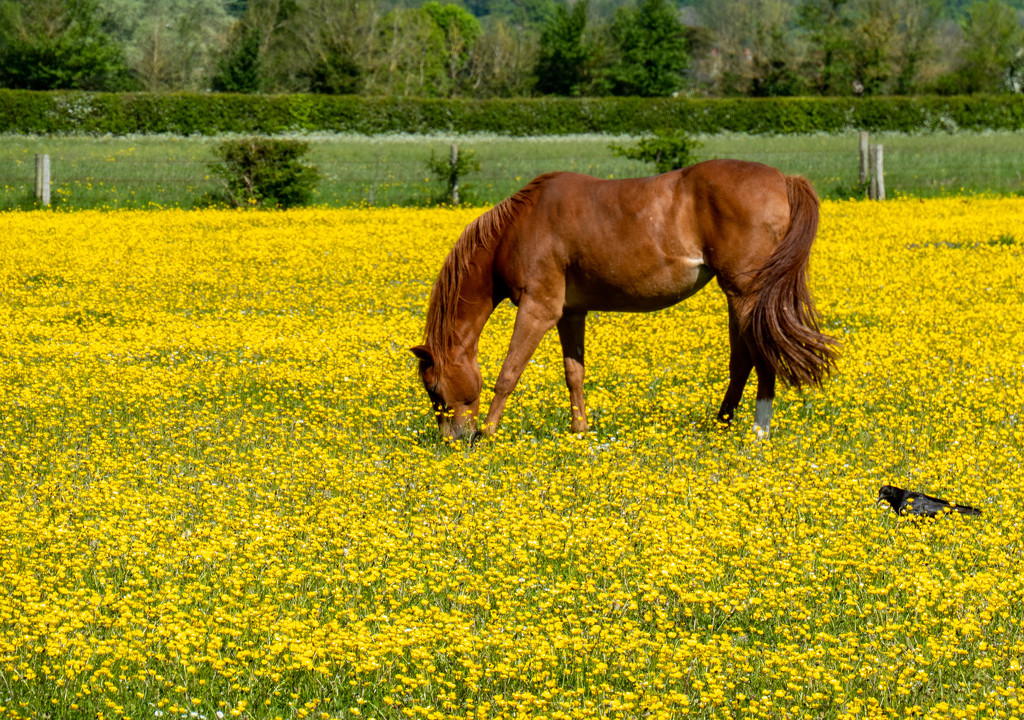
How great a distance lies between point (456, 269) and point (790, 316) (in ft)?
7.31

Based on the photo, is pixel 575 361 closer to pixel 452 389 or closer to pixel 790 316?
pixel 452 389

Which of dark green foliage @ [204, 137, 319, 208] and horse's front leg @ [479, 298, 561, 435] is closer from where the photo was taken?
horse's front leg @ [479, 298, 561, 435]

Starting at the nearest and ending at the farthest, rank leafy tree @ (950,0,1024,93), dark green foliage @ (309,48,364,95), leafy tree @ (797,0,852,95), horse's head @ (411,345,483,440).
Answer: horse's head @ (411,345,483,440)
dark green foliage @ (309,48,364,95)
leafy tree @ (797,0,852,95)
leafy tree @ (950,0,1024,93)

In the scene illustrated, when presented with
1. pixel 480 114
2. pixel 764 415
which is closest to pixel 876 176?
pixel 764 415

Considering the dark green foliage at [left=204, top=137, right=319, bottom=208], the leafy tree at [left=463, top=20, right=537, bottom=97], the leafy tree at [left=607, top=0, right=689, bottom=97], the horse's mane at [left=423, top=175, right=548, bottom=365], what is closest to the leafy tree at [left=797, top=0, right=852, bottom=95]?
the leafy tree at [left=607, top=0, right=689, bottom=97]

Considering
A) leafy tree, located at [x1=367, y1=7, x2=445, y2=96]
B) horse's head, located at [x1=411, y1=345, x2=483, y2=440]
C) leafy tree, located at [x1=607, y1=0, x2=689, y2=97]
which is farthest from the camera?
leafy tree, located at [x1=607, y1=0, x2=689, y2=97]

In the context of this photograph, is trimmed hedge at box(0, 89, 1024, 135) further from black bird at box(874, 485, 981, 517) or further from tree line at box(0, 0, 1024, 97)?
black bird at box(874, 485, 981, 517)

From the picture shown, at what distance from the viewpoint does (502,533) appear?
228 inches

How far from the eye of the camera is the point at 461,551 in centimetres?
572

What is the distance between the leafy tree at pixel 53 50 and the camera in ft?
185

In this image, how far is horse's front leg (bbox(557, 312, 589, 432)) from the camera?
8266mm

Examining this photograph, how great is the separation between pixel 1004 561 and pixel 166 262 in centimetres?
1370

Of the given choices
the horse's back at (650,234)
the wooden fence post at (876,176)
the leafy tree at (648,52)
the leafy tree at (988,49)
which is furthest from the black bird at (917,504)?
the leafy tree at (988,49)

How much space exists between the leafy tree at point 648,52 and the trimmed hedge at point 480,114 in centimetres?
2457
